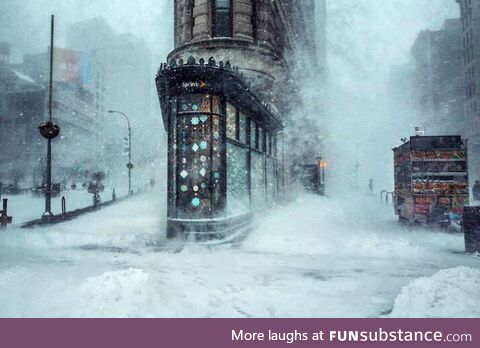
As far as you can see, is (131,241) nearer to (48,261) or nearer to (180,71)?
(48,261)

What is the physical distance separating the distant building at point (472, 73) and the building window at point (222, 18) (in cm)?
4248

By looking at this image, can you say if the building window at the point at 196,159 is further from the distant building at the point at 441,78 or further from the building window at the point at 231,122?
the distant building at the point at 441,78

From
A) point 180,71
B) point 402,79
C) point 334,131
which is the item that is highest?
point 402,79

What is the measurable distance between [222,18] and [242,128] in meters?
6.53

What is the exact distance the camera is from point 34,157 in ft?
197

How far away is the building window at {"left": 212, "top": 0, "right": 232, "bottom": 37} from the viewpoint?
1573cm

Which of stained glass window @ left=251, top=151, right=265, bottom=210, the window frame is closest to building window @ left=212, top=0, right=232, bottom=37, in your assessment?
the window frame

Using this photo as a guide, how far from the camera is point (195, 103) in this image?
10.0 metres

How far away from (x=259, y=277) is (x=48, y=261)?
4.63 meters

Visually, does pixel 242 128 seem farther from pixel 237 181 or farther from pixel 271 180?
pixel 271 180

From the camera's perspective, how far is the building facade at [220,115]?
9.91 m

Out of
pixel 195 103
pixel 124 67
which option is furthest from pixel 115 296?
pixel 124 67

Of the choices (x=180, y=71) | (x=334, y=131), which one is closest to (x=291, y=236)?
(x=180, y=71)

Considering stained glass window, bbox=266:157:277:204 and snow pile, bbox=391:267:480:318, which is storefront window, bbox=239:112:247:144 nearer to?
stained glass window, bbox=266:157:277:204
